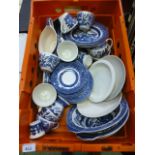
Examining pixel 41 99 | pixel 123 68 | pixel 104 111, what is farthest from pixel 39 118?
pixel 123 68

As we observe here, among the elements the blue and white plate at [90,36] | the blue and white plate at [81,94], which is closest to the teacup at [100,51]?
the blue and white plate at [90,36]

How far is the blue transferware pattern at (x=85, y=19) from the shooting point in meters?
1.11

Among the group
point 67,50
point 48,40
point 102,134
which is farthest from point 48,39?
A: point 102,134

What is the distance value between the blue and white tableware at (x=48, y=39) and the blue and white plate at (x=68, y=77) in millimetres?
109

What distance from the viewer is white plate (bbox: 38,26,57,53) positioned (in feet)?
3.74

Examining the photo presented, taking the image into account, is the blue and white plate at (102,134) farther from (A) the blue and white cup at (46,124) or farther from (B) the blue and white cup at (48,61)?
(B) the blue and white cup at (48,61)

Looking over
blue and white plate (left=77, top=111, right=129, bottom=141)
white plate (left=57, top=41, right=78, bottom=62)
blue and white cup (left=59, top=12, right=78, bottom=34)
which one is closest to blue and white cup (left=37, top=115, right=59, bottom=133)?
blue and white plate (left=77, top=111, right=129, bottom=141)

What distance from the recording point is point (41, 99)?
102 centimetres

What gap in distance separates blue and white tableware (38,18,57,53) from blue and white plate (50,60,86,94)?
0.36 feet

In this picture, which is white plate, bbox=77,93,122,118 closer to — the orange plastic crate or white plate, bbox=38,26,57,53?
the orange plastic crate

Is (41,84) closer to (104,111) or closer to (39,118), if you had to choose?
(39,118)

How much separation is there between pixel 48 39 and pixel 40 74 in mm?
155

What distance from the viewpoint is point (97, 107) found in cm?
99

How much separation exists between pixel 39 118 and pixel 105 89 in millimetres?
247
